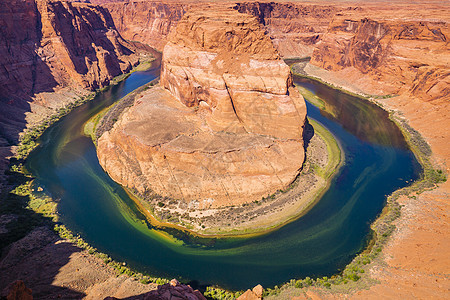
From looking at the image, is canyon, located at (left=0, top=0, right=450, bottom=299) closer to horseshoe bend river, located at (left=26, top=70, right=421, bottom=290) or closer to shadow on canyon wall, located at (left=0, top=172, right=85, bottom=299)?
shadow on canyon wall, located at (left=0, top=172, right=85, bottom=299)

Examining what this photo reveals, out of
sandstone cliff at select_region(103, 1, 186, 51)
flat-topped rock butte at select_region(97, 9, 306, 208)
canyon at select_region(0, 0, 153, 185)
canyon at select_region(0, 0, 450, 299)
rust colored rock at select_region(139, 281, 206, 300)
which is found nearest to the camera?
rust colored rock at select_region(139, 281, 206, 300)

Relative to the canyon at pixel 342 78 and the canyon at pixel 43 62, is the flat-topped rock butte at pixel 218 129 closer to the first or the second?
the canyon at pixel 342 78

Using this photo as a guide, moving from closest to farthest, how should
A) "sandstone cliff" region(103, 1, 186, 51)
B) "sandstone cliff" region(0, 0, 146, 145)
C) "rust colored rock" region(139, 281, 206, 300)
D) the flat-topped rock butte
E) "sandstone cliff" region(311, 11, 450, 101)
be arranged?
"rust colored rock" region(139, 281, 206, 300), the flat-topped rock butte, "sandstone cliff" region(0, 0, 146, 145), "sandstone cliff" region(311, 11, 450, 101), "sandstone cliff" region(103, 1, 186, 51)

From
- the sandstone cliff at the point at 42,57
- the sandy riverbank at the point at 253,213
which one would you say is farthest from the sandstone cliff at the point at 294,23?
the sandy riverbank at the point at 253,213

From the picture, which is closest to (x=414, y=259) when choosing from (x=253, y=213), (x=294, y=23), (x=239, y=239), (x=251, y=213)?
(x=253, y=213)

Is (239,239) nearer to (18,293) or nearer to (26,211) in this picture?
(18,293)

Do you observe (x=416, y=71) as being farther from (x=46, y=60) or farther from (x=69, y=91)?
(x=46, y=60)

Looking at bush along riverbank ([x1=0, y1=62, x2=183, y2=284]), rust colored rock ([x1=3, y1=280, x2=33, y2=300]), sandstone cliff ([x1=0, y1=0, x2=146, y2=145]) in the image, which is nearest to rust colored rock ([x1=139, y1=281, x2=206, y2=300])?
bush along riverbank ([x1=0, y1=62, x2=183, y2=284])
